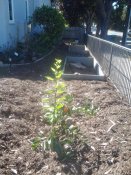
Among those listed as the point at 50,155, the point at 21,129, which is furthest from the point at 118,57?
the point at 50,155

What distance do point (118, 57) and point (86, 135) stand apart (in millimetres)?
3894

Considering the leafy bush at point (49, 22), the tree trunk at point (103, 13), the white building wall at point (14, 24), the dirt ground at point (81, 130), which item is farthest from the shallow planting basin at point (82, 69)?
the tree trunk at point (103, 13)

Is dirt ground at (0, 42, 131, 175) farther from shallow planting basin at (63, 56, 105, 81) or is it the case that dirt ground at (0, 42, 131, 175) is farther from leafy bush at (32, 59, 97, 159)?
shallow planting basin at (63, 56, 105, 81)

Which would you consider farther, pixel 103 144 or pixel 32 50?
pixel 32 50

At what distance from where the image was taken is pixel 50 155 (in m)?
3.94

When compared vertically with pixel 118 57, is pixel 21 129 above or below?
below

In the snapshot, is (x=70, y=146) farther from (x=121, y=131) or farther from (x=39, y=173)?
(x=121, y=131)

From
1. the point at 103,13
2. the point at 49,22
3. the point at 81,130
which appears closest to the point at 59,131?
the point at 81,130

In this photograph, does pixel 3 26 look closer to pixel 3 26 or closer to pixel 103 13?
pixel 3 26

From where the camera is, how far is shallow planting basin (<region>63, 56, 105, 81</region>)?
914 centimetres

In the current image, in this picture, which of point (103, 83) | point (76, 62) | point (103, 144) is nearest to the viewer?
point (103, 144)

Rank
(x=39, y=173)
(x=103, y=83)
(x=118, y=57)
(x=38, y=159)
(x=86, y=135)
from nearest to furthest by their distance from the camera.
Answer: (x=39, y=173) → (x=38, y=159) → (x=86, y=135) → (x=118, y=57) → (x=103, y=83)

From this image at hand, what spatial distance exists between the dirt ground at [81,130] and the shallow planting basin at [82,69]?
5.02 feet

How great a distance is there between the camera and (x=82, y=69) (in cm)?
1141
